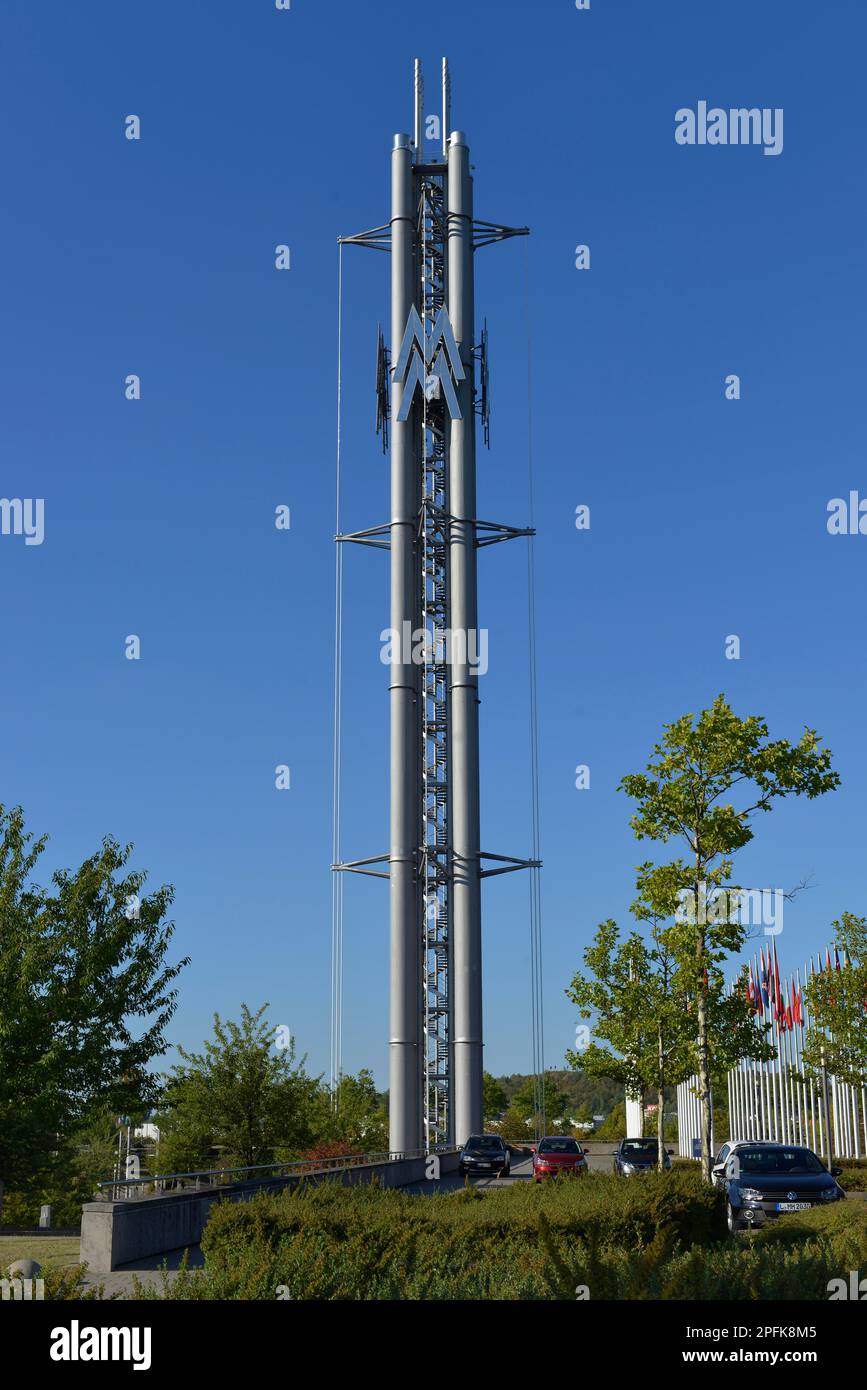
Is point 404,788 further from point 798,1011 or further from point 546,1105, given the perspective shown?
point 546,1105

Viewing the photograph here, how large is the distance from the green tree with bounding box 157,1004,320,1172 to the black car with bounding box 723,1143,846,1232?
33930 mm

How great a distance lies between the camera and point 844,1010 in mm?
56969

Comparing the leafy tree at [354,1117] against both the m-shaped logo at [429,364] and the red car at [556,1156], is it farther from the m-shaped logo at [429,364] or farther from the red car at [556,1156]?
the m-shaped logo at [429,364]

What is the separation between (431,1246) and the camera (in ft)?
42.6

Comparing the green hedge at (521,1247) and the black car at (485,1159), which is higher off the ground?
the green hedge at (521,1247)

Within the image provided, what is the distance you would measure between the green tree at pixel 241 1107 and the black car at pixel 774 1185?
3393 centimetres

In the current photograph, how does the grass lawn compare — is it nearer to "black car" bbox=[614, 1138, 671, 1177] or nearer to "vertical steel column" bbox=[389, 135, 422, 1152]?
"black car" bbox=[614, 1138, 671, 1177]

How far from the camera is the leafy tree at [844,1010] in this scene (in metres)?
56.5

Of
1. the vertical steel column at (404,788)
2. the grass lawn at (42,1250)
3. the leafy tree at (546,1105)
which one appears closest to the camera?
the grass lawn at (42,1250)

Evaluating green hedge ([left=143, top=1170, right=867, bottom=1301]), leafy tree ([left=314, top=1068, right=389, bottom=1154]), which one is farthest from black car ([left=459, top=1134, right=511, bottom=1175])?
green hedge ([left=143, top=1170, right=867, bottom=1301])

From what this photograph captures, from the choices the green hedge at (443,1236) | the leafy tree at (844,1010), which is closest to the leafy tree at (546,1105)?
the leafy tree at (844,1010)
